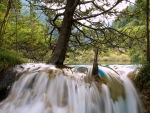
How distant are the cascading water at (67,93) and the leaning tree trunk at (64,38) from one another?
923 mm

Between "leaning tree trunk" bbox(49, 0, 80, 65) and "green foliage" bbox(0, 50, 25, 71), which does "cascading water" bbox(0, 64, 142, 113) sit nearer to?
"green foliage" bbox(0, 50, 25, 71)

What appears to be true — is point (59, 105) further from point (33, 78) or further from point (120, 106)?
point (120, 106)

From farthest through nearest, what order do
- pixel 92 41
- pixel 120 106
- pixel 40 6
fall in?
pixel 92 41 → pixel 40 6 → pixel 120 106

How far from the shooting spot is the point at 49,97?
4293 millimetres

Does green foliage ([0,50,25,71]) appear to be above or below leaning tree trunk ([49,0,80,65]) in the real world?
below

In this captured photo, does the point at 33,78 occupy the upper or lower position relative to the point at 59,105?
upper

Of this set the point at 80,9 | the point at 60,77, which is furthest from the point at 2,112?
the point at 80,9

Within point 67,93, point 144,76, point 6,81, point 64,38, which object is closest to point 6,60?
point 6,81

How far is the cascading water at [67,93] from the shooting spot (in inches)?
163

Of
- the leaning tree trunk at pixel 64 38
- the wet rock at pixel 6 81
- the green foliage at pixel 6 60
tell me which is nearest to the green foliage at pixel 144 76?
the leaning tree trunk at pixel 64 38

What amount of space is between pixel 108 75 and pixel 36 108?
88.3 inches

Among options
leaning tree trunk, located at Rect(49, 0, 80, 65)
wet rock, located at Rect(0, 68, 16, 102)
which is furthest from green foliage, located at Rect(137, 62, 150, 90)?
wet rock, located at Rect(0, 68, 16, 102)

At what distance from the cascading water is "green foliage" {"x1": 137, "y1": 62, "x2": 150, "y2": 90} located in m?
0.29

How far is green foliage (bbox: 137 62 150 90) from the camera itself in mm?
4809
